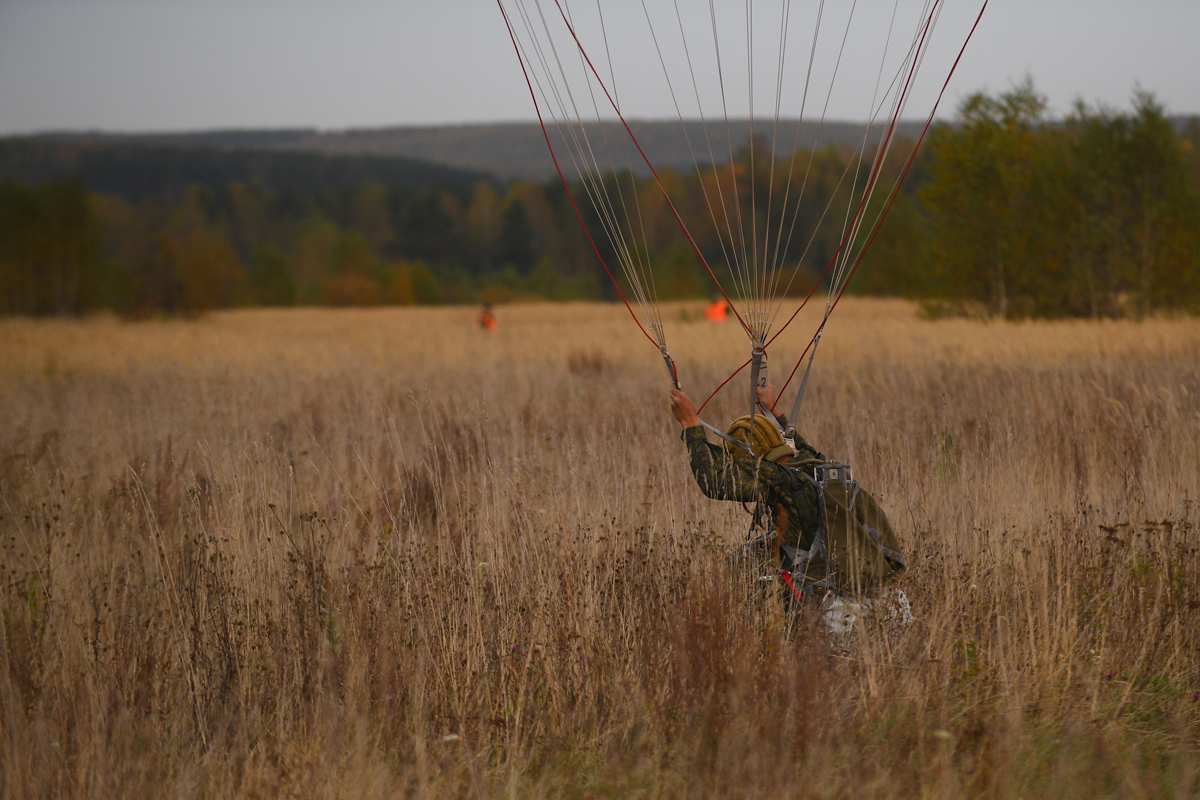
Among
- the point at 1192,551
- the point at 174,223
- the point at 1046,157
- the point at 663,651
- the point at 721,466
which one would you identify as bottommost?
the point at 663,651

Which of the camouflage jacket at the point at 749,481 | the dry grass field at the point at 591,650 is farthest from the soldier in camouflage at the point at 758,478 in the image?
the dry grass field at the point at 591,650

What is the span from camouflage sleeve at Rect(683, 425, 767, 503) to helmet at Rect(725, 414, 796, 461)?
66 mm

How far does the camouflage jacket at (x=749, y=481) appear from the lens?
119 inches

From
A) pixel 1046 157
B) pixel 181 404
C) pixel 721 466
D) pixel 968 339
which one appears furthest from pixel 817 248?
pixel 721 466

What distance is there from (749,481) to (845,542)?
427 millimetres

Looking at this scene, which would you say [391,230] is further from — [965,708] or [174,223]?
[965,708]

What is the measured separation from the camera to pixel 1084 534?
416 centimetres

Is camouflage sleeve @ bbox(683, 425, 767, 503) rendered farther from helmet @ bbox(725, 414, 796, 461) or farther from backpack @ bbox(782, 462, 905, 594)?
backpack @ bbox(782, 462, 905, 594)

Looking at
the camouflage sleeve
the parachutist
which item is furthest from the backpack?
the camouflage sleeve

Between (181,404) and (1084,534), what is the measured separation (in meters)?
8.43

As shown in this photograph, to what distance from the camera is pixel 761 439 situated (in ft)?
10.5

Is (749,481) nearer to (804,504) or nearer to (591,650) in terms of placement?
(804,504)

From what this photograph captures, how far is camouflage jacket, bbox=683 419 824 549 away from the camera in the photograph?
303cm

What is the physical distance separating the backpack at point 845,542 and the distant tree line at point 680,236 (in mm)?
901
